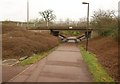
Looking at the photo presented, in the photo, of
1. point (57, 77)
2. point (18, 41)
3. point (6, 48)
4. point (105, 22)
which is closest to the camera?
point (57, 77)

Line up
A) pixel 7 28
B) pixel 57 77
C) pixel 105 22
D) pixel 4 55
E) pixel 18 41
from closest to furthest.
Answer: pixel 57 77, pixel 4 55, pixel 18 41, pixel 7 28, pixel 105 22

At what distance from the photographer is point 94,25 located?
162ft

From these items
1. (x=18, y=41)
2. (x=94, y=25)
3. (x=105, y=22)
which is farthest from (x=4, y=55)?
(x=94, y=25)

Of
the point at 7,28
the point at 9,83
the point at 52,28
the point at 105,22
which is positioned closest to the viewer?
the point at 9,83

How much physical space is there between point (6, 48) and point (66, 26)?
2950 centimetres

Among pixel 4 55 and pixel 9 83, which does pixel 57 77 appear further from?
pixel 4 55

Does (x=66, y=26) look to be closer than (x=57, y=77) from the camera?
No

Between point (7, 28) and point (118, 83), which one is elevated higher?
point (7, 28)

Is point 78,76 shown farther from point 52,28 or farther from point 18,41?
point 52,28

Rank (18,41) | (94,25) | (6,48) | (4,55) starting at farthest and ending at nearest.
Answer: (94,25) < (18,41) < (6,48) < (4,55)

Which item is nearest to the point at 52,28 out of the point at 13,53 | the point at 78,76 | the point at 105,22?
the point at 105,22

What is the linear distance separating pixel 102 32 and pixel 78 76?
33988mm

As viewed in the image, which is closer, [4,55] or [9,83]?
A: [9,83]

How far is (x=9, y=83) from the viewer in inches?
450
